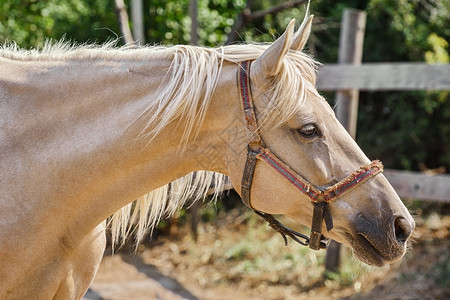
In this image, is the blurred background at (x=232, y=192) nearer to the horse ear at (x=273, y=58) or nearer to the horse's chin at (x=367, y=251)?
the horse's chin at (x=367, y=251)

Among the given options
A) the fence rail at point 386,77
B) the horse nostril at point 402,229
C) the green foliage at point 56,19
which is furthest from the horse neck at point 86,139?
the green foliage at point 56,19

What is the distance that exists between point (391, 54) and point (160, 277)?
4.38m

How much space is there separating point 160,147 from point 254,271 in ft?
11.8

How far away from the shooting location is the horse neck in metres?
1.99

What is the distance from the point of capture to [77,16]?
21.1 ft

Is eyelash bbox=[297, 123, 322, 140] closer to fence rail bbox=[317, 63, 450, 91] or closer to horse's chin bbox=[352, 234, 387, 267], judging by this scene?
horse's chin bbox=[352, 234, 387, 267]

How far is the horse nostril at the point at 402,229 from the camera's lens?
75.5 inches

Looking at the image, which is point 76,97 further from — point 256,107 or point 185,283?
point 185,283

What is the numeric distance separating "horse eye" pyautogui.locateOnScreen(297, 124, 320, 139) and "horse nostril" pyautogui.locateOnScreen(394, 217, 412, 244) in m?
0.46

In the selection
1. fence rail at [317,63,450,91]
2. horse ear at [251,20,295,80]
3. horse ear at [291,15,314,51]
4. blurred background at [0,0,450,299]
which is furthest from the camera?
blurred background at [0,0,450,299]

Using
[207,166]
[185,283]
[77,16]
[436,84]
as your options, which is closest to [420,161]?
[436,84]

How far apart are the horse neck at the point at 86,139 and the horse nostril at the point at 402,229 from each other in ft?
2.42

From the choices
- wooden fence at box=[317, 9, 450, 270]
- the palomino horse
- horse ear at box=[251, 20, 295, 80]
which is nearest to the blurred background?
wooden fence at box=[317, 9, 450, 270]

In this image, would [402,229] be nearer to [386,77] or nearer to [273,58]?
[273,58]
